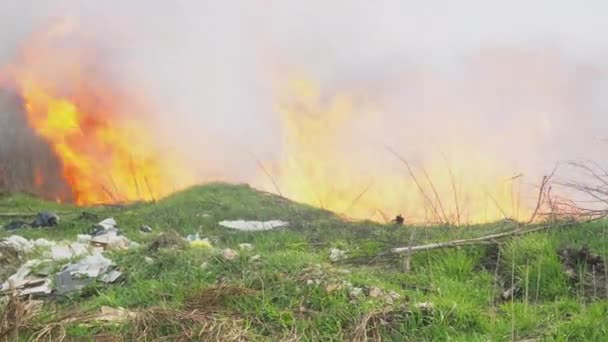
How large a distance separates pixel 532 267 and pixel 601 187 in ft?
5.52

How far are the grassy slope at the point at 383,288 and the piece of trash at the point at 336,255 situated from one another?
96mm

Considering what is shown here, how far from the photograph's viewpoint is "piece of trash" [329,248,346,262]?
667 centimetres

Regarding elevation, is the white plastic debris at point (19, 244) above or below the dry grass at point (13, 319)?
above

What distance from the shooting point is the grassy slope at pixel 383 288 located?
452cm

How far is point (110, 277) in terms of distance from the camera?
6.03 metres

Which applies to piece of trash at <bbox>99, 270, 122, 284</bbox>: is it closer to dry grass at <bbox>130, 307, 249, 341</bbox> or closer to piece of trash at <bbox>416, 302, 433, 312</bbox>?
dry grass at <bbox>130, 307, 249, 341</bbox>

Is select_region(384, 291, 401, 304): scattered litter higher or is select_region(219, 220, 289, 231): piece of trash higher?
select_region(219, 220, 289, 231): piece of trash

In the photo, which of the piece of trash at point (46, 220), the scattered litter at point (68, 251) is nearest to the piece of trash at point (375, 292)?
the scattered litter at point (68, 251)

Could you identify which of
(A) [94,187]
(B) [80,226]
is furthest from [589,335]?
(A) [94,187]

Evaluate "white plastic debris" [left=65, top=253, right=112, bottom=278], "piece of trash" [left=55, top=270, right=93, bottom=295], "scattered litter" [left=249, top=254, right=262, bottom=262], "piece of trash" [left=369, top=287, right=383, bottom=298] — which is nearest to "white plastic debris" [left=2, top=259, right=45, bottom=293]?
"piece of trash" [left=55, top=270, right=93, bottom=295]

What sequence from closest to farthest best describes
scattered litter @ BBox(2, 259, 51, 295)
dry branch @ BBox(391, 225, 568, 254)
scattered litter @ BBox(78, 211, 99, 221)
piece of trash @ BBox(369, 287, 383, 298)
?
1. piece of trash @ BBox(369, 287, 383, 298)
2. scattered litter @ BBox(2, 259, 51, 295)
3. dry branch @ BBox(391, 225, 568, 254)
4. scattered litter @ BBox(78, 211, 99, 221)

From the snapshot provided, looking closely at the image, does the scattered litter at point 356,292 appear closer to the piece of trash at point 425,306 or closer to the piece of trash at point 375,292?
the piece of trash at point 375,292

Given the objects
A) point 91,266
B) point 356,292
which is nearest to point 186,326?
point 356,292

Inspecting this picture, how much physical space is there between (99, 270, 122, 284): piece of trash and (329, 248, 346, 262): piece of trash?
207 centimetres
